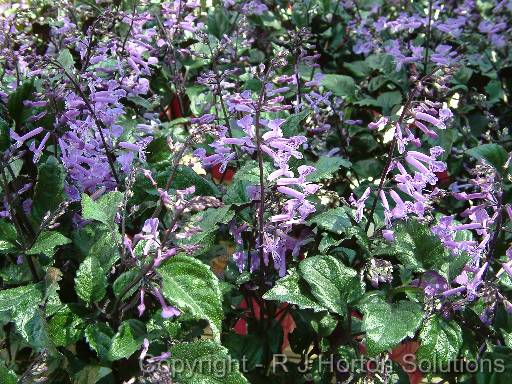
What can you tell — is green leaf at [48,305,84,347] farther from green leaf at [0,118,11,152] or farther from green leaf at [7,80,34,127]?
green leaf at [7,80,34,127]

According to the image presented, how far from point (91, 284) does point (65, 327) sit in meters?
0.08

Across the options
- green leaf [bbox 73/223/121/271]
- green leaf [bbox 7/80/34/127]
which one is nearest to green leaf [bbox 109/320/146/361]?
green leaf [bbox 73/223/121/271]

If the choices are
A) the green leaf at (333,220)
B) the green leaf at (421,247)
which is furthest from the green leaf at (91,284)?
Answer: the green leaf at (421,247)

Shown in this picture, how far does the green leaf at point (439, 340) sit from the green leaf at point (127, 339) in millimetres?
442

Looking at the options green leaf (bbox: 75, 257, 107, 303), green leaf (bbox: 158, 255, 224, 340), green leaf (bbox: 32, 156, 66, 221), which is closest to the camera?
green leaf (bbox: 158, 255, 224, 340)

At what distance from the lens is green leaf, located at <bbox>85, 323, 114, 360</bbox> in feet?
3.36

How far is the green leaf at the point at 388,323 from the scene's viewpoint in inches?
40.1

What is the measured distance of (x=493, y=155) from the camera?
1.31 metres

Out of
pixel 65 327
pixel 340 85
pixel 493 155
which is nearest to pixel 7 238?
pixel 65 327

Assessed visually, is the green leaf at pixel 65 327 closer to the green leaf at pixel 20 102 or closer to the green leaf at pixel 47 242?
the green leaf at pixel 47 242

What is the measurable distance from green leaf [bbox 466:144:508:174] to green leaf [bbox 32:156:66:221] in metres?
0.76

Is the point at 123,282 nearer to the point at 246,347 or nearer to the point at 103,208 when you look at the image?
the point at 103,208

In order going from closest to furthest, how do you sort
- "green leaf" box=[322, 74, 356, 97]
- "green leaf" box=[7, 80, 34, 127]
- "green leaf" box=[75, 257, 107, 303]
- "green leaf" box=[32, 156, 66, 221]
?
"green leaf" box=[75, 257, 107, 303]
"green leaf" box=[32, 156, 66, 221]
"green leaf" box=[7, 80, 34, 127]
"green leaf" box=[322, 74, 356, 97]

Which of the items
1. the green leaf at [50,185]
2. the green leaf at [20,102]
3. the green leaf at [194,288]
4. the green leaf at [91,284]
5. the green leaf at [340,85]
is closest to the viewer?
the green leaf at [194,288]
